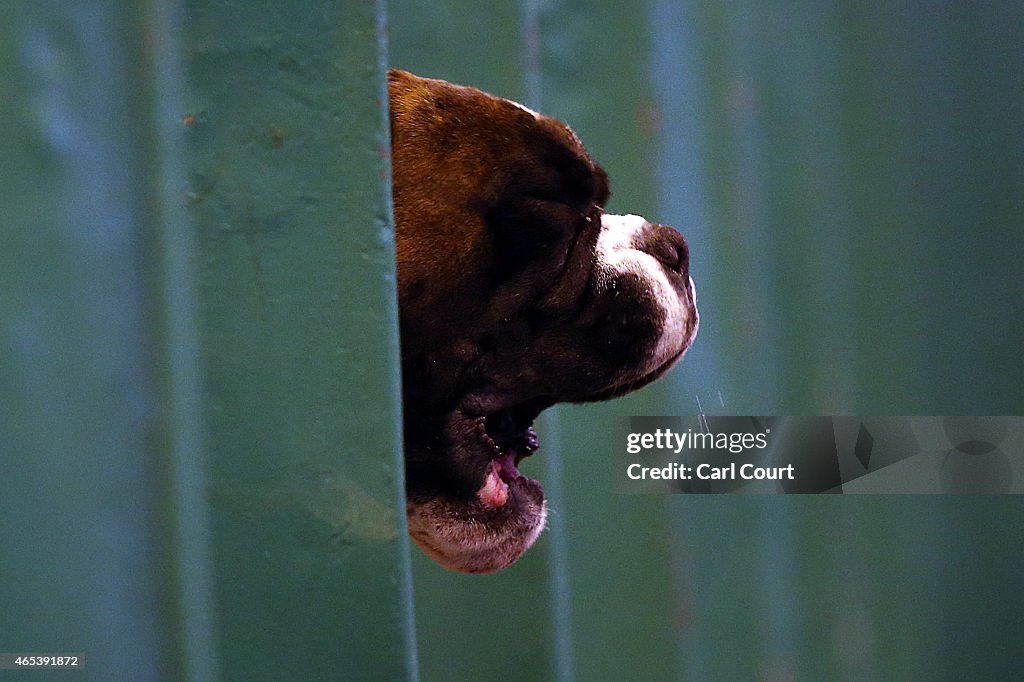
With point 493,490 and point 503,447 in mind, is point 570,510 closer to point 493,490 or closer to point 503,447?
point 503,447

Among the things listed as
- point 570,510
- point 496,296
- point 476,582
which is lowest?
point 476,582

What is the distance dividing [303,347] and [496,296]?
1.86 ft

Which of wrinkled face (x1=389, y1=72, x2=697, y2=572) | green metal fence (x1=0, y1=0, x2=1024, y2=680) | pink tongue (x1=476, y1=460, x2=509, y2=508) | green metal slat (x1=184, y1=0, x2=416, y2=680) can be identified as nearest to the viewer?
green metal slat (x1=184, y1=0, x2=416, y2=680)

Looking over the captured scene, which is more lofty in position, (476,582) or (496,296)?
(496,296)

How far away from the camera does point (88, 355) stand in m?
0.87

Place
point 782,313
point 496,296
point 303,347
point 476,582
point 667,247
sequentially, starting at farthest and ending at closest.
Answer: point 476,582 → point 782,313 → point 667,247 → point 496,296 → point 303,347

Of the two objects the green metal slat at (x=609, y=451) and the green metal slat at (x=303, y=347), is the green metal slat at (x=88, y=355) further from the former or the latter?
the green metal slat at (x=609, y=451)

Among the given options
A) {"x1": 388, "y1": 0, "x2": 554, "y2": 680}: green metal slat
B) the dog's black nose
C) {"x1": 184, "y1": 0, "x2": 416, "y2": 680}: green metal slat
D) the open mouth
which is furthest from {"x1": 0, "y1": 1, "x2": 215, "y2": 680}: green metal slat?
{"x1": 388, "y1": 0, "x2": 554, "y2": 680}: green metal slat

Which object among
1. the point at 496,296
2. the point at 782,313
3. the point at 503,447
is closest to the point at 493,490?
the point at 503,447

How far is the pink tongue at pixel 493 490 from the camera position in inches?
56.0

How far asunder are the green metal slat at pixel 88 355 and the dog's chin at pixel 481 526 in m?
0.53

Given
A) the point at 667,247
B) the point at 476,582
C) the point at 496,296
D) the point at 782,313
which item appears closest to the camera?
the point at 496,296

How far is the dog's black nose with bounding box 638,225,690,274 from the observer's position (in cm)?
149

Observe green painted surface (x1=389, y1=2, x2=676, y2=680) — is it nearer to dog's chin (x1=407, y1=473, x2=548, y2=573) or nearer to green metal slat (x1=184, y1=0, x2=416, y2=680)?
dog's chin (x1=407, y1=473, x2=548, y2=573)
